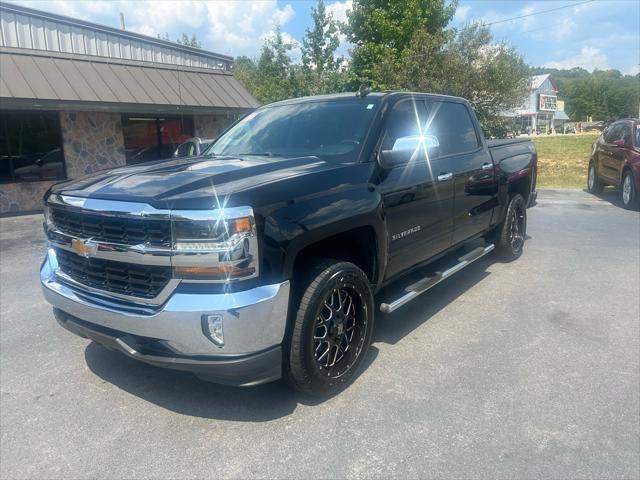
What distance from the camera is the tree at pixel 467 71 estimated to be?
1764 centimetres

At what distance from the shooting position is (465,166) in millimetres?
5105

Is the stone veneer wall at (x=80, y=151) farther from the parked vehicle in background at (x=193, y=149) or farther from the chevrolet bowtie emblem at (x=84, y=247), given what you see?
the chevrolet bowtie emblem at (x=84, y=247)

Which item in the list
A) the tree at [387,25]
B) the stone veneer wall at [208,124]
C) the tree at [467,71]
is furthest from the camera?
the tree at [387,25]

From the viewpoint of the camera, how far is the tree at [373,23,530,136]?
57.9 ft

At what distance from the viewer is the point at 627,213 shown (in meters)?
10.0

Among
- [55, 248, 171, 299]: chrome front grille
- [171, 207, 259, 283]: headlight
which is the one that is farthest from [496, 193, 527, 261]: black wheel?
[55, 248, 171, 299]: chrome front grille

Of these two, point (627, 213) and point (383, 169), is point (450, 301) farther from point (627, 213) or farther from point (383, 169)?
point (627, 213)

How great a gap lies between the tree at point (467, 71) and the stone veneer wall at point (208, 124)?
20.4 ft

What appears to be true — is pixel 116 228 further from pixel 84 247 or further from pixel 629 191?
pixel 629 191

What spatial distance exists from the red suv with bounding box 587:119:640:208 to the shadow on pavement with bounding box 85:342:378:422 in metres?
8.85

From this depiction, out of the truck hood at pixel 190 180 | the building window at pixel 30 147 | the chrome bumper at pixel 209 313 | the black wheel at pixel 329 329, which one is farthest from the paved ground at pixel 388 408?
the building window at pixel 30 147

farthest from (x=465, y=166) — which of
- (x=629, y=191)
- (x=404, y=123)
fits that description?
(x=629, y=191)

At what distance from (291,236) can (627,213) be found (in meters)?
9.46

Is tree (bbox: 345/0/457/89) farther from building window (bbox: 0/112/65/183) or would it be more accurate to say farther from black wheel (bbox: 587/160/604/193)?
building window (bbox: 0/112/65/183)
